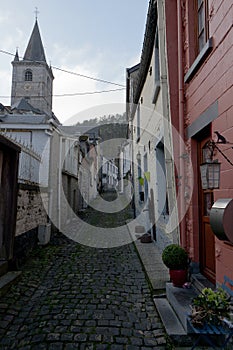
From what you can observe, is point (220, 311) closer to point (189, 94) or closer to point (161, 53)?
point (189, 94)

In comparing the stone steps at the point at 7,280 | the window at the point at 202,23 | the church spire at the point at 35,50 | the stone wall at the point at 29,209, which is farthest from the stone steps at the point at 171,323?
the church spire at the point at 35,50

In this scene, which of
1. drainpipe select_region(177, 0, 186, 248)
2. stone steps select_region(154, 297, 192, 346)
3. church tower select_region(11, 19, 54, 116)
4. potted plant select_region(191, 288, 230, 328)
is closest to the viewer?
potted plant select_region(191, 288, 230, 328)

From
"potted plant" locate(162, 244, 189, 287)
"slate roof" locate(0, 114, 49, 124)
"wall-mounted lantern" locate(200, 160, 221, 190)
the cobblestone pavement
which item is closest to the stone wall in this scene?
the cobblestone pavement

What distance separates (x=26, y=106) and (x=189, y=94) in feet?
111

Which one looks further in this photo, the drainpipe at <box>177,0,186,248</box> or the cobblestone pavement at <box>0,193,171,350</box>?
the drainpipe at <box>177,0,186,248</box>

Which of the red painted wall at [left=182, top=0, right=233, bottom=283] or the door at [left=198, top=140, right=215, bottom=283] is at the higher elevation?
the red painted wall at [left=182, top=0, right=233, bottom=283]

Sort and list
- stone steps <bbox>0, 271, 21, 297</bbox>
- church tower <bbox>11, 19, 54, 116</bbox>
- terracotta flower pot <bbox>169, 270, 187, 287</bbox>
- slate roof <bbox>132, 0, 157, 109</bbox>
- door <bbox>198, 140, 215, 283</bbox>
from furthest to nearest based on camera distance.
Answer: church tower <bbox>11, 19, 54, 116</bbox> → slate roof <bbox>132, 0, 157, 109</bbox> → stone steps <bbox>0, 271, 21, 297</bbox> → terracotta flower pot <bbox>169, 270, 187, 287</bbox> → door <bbox>198, 140, 215, 283</bbox>

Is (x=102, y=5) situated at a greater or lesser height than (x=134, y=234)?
greater

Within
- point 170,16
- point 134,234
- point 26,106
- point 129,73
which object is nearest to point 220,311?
point 170,16

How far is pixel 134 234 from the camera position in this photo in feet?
30.9

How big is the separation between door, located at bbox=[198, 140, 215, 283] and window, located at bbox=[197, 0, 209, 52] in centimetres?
158

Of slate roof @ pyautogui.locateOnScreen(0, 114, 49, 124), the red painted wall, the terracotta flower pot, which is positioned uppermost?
slate roof @ pyautogui.locateOnScreen(0, 114, 49, 124)

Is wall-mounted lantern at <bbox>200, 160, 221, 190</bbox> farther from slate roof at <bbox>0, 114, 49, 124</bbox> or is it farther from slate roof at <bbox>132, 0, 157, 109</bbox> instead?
slate roof at <bbox>0, 114, 49, 124</bbox>

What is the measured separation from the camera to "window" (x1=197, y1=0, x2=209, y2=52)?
385 cm
